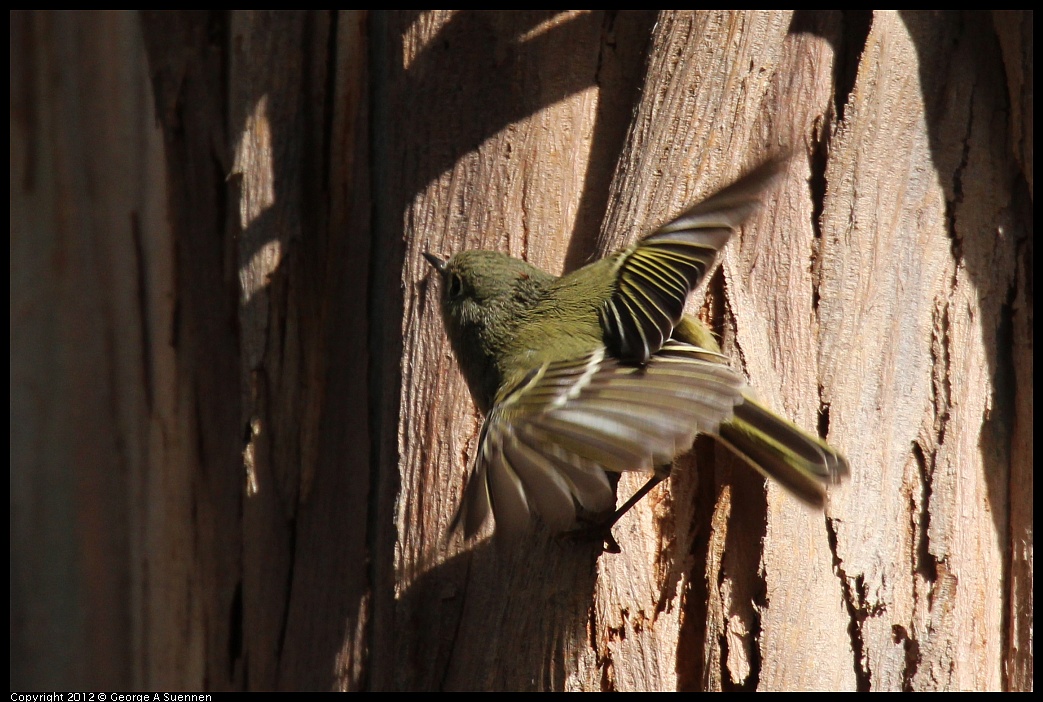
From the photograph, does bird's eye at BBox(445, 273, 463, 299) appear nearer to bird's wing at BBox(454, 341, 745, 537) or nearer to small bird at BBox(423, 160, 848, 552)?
small bird at BBox(423, 160, 848, 552)

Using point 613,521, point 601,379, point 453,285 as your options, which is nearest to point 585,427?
point 601,379

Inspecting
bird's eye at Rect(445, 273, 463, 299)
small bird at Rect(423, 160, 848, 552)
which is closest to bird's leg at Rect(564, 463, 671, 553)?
small bird at Rect(423, 160, 848, 552)

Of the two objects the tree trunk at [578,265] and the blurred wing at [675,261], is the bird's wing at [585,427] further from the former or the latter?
the tree trunk at [578,265]

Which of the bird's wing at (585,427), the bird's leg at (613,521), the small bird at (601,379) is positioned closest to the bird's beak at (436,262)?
the small bird at (601,379)

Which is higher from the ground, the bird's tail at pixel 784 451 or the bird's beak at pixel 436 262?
the bird's beak at pixel 436 262

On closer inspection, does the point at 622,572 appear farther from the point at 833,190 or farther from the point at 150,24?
the point at 150,24

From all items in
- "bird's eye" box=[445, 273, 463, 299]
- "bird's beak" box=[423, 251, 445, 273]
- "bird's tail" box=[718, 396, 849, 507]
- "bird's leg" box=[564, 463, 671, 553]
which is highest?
"bird's beak" box=[423, 251, 445, 273]

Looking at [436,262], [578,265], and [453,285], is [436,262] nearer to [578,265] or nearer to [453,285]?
[453,285]

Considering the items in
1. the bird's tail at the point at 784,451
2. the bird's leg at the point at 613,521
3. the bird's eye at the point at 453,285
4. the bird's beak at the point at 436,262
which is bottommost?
the bird's leg at the point at 613,521
